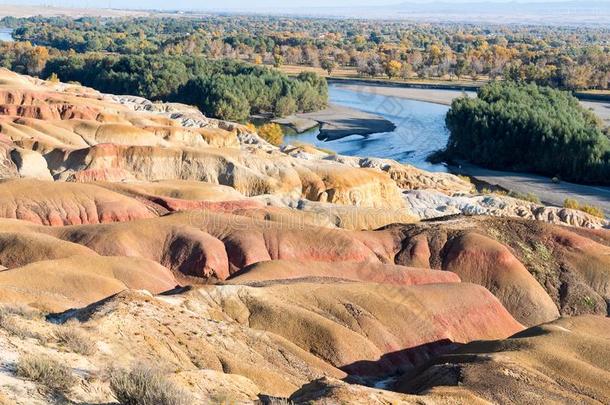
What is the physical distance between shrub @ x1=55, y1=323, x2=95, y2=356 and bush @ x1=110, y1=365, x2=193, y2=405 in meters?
1.91

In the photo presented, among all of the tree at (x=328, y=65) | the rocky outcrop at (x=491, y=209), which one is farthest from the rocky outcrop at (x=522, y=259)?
the tree at (x=328, y=65)

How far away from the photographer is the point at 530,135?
8962cm

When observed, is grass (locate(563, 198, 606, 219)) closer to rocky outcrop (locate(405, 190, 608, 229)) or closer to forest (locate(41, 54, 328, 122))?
rocky outcrop (locate(405, 190, 608, 229))

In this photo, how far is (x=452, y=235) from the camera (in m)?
45.2

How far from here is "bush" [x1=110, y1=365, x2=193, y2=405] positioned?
13695 millimetres

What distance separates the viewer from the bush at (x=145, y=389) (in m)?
13.7

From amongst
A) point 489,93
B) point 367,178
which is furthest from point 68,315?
point 489,93

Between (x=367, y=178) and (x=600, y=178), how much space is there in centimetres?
3124

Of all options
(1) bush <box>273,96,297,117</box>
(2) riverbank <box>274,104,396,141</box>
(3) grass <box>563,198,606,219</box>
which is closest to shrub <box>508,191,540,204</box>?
(3) grass <box>563,198,606,219</box>

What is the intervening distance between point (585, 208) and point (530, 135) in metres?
23.3

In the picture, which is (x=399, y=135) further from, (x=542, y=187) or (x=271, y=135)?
(x=542, y=187)

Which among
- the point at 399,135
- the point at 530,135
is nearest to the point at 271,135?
the point at 399,135

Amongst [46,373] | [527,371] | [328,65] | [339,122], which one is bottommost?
[339,122]

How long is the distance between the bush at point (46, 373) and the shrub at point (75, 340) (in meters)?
1.88
